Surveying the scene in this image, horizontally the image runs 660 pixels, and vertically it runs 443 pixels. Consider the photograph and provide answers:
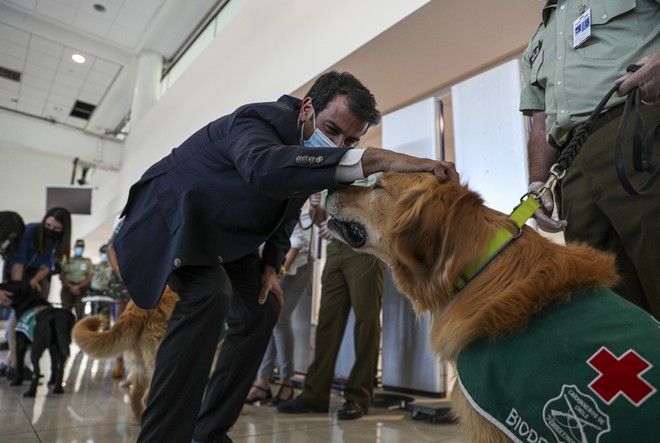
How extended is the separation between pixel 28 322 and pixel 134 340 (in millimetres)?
1600

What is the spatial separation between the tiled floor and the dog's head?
1.44 meters

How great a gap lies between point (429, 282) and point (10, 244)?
13.9ft

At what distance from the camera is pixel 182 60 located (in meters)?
8.87

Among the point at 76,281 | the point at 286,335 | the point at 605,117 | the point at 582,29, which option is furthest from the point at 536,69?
the point at 76,281

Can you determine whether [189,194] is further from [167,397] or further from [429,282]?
[429,282]

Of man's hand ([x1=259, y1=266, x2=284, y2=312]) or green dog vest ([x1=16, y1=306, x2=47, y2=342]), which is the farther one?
green dog vest ([x1=16, y1=306, x2=47, y2=342])

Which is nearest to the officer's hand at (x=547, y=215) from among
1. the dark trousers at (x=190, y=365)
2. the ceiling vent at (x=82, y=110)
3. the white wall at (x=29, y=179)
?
the dark trousers at (x=190, y=365)

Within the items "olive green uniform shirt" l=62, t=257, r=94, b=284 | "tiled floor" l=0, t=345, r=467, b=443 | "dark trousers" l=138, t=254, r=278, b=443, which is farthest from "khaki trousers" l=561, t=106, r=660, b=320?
"olive green uniform shirt" l=62, t=257, r=94, b=284

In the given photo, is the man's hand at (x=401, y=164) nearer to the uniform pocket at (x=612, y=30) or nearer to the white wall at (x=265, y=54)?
the uniform pocket at (x=612, y=30)

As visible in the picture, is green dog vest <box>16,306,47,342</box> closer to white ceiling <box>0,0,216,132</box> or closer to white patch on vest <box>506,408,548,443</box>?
white patch on vest <box>506,408,548,443</box>

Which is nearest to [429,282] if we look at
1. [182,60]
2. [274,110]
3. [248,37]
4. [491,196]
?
[274,110]

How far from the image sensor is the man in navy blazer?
1234 mm

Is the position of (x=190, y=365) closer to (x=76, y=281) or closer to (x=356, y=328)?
(x=356, y=328)

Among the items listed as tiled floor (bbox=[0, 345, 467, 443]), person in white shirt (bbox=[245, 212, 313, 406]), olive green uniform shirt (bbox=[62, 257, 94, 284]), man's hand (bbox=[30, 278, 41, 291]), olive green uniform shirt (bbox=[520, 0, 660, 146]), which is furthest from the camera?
olive green uniform shirt (bbox=[62, 257, 94, 284])
